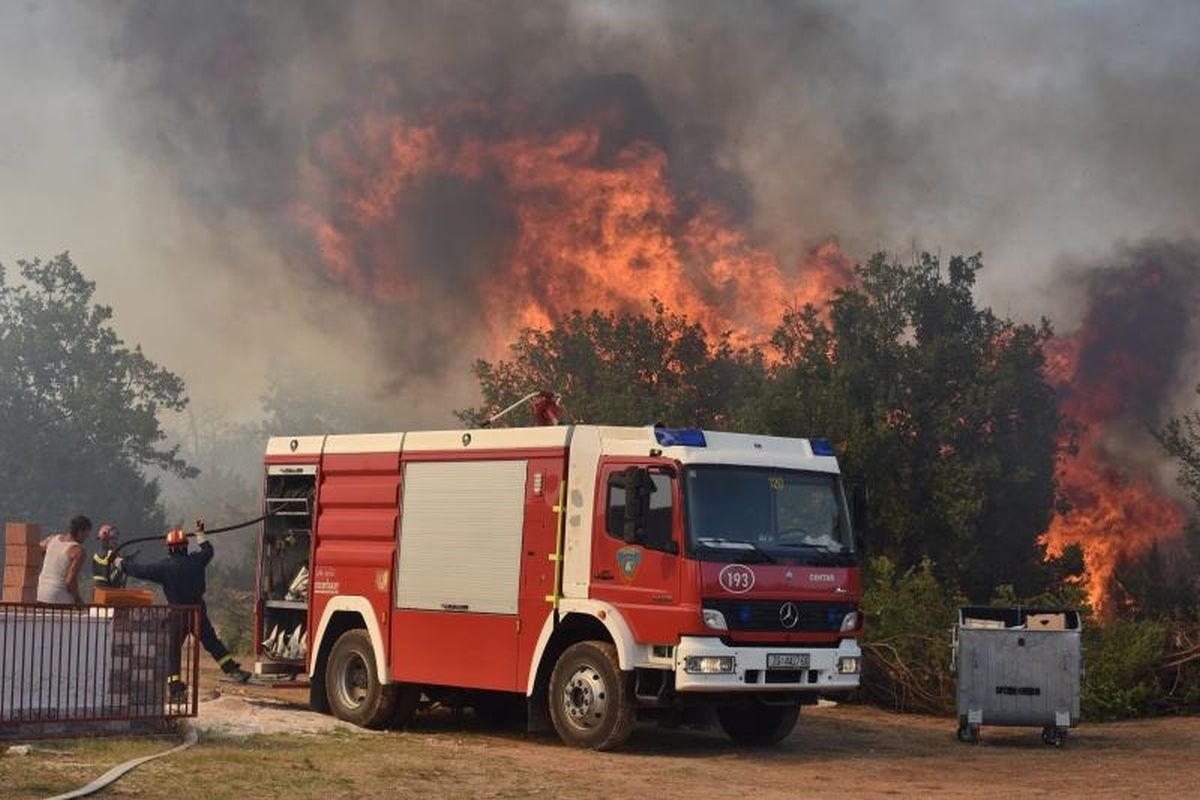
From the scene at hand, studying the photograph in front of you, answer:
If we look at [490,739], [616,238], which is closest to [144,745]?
[490,739]

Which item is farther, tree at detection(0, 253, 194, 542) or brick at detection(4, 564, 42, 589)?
tree at detection(0, 253, 194, 542)

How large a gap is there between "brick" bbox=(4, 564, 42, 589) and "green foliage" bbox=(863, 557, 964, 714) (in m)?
10.6

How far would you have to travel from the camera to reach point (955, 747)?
1841 centimetres

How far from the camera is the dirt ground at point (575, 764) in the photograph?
1334 cm

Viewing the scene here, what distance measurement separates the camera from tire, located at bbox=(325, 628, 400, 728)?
59.7 feet

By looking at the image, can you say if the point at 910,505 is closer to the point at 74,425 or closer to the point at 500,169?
the point at 500,169

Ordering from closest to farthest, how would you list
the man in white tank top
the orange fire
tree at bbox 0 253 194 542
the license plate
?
the license plate → the man in white tank top → the orange fire → tree at bbox 0 253 194 542

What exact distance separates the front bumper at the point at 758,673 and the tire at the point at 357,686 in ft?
13.0

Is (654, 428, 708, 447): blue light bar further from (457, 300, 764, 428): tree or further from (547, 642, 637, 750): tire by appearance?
(457, 300, 764, 428): tree

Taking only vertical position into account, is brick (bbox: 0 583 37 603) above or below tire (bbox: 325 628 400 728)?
above

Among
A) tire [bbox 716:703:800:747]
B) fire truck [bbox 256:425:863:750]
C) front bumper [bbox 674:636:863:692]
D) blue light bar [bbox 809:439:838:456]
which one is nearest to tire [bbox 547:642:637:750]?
fire truck [bbox 256:425:863:750]

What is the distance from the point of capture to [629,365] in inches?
1932

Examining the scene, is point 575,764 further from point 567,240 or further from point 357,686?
point 567,240

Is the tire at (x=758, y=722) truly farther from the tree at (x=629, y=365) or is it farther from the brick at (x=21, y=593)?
the tree at (x=629, y=365)
